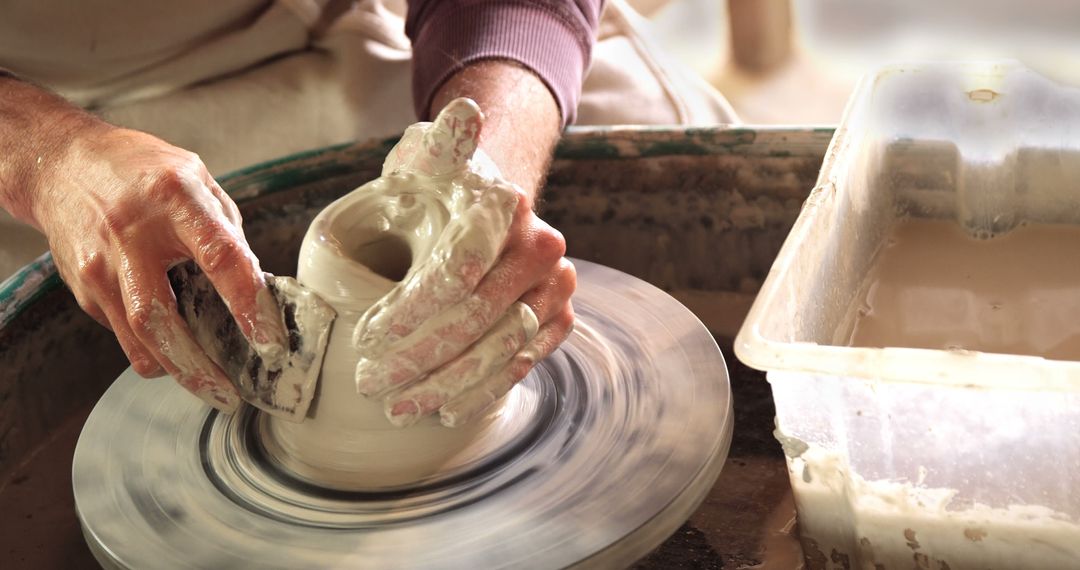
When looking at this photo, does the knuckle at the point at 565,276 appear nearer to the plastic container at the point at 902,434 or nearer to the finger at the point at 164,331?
the plastic container at the point at 902,434

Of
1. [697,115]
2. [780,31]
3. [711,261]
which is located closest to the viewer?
[711,261]

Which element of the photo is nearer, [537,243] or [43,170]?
[537,243]

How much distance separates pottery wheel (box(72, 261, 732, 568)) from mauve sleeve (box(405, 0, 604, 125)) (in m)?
0.60

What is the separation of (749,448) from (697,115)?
870mm

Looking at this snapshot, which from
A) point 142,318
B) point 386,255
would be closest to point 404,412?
point 386,255

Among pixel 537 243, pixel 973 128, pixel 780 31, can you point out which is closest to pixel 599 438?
pixel 537 243

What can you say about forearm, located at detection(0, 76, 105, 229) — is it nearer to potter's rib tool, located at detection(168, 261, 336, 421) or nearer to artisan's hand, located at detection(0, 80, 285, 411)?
artisan's hand, located at detection(0, 80, 285, 411)

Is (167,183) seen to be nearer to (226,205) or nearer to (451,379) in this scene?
(226,205)

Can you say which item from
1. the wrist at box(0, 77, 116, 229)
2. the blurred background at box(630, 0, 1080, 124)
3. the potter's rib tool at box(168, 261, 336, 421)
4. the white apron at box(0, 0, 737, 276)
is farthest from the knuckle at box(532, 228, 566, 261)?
the blurred background at box(630, 0, 1080, 124)

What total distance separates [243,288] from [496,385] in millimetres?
245

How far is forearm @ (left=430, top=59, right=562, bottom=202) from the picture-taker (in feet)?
4.72

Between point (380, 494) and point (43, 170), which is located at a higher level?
point (43, 170)

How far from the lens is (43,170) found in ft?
4.23

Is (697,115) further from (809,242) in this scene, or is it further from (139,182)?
(139,182)
